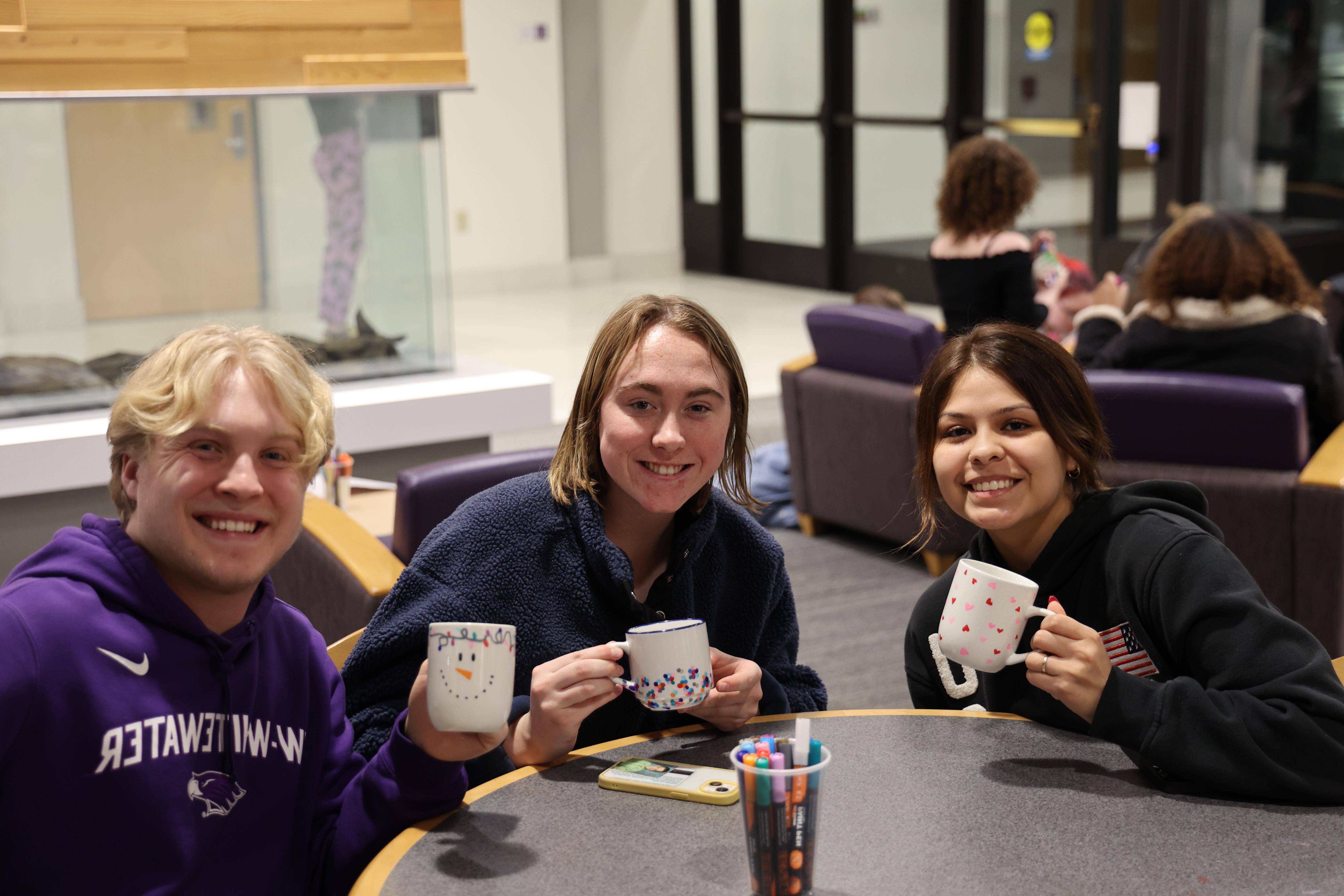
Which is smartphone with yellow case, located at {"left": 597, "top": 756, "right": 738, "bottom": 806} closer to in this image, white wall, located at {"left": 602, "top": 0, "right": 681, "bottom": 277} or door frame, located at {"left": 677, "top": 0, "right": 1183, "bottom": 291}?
door frame, located at {"left": 677, "top": 0, "right": 1183, "bottom": 291}

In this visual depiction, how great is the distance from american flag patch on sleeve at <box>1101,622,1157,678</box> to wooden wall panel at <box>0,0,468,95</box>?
324 centimetres

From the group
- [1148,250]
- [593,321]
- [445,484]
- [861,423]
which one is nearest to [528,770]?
[445,484]

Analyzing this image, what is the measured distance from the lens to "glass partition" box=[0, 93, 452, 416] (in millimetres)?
3965

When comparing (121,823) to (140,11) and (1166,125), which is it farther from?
(1166,125)

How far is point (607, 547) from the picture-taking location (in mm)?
1665

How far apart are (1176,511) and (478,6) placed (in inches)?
369

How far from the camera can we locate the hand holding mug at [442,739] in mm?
1388

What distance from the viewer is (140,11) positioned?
3924mm

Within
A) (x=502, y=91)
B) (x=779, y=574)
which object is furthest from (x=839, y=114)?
(x=779, y=574)

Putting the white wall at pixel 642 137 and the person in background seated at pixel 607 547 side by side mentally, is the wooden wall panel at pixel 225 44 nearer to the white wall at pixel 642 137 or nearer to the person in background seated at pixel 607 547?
the person in background seated at pixel 607 547

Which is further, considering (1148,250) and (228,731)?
(1148,250)

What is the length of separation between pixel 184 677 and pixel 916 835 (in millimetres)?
717

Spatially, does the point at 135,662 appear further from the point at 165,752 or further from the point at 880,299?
the point at 880,299

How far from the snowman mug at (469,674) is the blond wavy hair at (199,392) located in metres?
0.23
